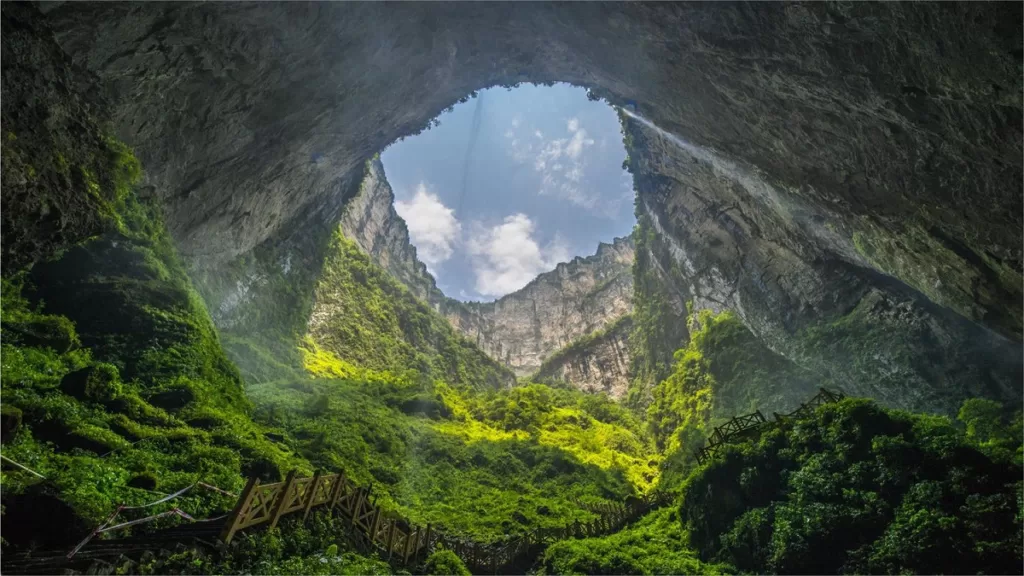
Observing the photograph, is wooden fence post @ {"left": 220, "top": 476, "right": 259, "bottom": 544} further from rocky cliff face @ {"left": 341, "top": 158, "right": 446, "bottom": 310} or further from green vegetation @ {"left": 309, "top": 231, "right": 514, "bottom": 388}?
rocky cliff face @ {"left": 341, "top": 158, "right": 446, "bottom": 310}

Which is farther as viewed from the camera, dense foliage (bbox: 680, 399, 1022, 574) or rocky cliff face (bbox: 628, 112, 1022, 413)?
rocky cliff face (bbox: 628, 112, 1022, 413)

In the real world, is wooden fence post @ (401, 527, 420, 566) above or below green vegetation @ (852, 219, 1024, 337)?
below

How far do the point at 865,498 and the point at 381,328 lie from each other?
1812 inches

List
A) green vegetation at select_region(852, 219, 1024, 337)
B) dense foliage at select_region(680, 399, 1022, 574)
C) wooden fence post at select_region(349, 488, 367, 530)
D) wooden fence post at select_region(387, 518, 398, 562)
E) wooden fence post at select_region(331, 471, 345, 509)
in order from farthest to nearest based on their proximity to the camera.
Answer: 1. green vegetation at select_region(852, 219, 1024, 337)
2. wooden fence post at select_region(387, 518, 398, 562)
3. wooden fence post at select_region(349, 488, 367, 530)
4. wooden fence post at select_region(331, 471, 345, 509)
5. dense foliage at select_region(680, 399, 1022, 574)

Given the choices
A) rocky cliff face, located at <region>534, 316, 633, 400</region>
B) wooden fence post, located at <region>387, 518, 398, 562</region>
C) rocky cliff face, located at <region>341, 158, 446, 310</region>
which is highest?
rocky cliff face, located at <region>341, 158, 446, 310</region>

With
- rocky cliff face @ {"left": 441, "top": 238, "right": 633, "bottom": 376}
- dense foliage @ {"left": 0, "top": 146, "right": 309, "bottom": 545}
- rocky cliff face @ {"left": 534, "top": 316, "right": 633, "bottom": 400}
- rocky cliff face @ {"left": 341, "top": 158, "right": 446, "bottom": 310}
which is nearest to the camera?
dense foliage @ {"left": 0, "top": 146, "right": 309, "bottom": 545}

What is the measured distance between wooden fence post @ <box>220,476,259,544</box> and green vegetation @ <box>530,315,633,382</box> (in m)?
62.4

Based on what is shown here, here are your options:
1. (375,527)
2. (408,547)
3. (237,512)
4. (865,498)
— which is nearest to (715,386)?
(865,498)

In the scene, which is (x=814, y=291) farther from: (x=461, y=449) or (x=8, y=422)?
(x=8, y=422)

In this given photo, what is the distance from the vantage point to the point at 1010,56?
24.8ft

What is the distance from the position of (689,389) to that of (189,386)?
1361 inches

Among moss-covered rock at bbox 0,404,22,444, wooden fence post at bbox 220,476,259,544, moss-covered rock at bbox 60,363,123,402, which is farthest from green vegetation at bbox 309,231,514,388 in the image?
wooden fence post at bbox 220,476,259,544

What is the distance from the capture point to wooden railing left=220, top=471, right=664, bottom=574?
8281 millimetres

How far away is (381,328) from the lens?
50719 mm
